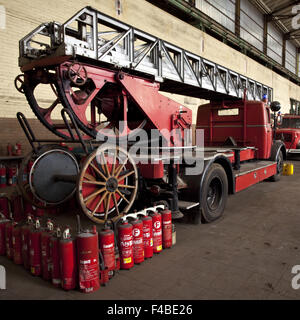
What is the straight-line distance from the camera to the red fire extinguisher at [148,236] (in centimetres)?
332

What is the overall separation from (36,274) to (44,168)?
5.15 feet

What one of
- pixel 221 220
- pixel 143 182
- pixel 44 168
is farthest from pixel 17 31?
pixel 221 220

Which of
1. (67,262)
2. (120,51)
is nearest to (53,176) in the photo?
(67,262)

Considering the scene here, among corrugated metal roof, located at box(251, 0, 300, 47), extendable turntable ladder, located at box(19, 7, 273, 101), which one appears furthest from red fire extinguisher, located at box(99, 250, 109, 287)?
corrugated metal roof, located at box(251, 0, 300, 47)

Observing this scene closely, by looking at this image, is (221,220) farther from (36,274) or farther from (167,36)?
(167,36)

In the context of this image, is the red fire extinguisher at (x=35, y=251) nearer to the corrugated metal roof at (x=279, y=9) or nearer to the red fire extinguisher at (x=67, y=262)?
the red fire extinguisher at (x=67, y=262)

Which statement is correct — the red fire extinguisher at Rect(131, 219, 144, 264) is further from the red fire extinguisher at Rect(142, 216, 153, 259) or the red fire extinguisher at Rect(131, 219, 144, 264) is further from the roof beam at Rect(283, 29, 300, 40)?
the roof beam at Rect(283, 29, 300, 40)

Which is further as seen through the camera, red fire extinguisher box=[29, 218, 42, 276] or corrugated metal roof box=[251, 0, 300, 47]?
corrugated metal roof box=[251, 0, 300, 47]

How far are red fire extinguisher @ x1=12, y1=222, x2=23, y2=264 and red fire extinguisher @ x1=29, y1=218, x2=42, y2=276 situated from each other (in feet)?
1.04

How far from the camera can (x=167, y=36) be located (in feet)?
40.1

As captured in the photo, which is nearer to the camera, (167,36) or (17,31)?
(17,31)

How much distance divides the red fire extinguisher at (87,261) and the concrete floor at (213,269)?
96mm

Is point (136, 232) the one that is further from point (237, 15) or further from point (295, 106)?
point (295, 106)

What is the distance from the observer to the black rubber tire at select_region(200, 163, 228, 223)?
4387 millimetres
